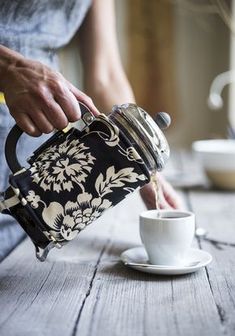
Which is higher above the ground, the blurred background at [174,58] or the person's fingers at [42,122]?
the person's fingers at [42,122]

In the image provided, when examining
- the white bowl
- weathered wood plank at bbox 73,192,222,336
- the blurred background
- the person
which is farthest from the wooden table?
the blurred background

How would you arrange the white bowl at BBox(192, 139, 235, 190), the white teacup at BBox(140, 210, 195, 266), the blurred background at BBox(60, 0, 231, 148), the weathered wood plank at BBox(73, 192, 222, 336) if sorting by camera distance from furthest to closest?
1. the blurred background at BBox(60, 0, 231, 148)
2. the white bowl at BBox(192, 139, 235, 190)
3. the white teacup at BBox(140, 210, 195, 266)
4. the weathered wood plank at BBox(73, 192, 222, 336)

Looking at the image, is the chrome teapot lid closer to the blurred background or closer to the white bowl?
the white bowl

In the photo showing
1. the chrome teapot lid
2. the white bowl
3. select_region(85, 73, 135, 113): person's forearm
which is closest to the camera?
the chrome teapot lid

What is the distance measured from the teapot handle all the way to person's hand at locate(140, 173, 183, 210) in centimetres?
27

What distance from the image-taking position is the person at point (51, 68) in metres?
0.70

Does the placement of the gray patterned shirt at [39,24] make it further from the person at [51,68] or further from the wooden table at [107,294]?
the wooden table at [107,294]

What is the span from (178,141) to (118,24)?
0.94m

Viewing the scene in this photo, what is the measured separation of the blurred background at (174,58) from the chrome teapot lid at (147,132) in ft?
10.8

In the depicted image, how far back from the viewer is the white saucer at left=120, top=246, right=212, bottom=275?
0.79 meters

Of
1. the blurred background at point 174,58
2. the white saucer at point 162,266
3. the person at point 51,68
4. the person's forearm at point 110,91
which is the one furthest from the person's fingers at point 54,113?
the blurred background at point 174,58

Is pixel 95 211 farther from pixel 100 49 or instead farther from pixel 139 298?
Answer: pixel 100 49

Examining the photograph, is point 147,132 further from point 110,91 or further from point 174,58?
point 174,58

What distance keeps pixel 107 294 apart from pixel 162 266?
11 cm
